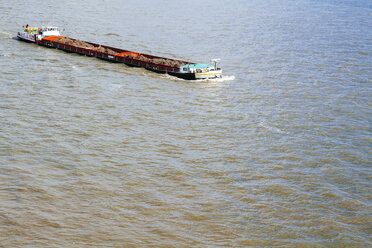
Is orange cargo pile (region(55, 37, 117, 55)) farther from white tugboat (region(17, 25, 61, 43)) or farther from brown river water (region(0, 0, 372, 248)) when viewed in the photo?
white tugboat (region(17, 25, 61, 43))

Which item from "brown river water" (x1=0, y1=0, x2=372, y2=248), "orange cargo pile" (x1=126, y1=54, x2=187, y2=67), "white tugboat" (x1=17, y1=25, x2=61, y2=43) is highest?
"white tugboat" (x1=17, y1=25, x2=61, y2=43)

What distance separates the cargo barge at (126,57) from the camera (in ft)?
165

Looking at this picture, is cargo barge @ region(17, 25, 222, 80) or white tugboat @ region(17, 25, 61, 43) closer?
cargo barge @ region(17, 25, 222, 80)

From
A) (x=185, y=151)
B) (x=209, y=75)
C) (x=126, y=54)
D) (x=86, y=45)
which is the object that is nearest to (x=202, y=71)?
(x=209, y=75)

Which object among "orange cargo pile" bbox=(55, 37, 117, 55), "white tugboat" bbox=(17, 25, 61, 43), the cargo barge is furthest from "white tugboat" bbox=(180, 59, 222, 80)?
"white tugboat" bbox=(17, 25, 61, 43)

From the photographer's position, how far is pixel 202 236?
71.6ft

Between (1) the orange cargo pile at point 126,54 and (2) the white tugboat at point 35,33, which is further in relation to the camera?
(2) the white tugboat at point 35,33

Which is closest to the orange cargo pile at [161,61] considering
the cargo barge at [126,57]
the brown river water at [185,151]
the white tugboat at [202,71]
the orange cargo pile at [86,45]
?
the cargo barge at [126,57]

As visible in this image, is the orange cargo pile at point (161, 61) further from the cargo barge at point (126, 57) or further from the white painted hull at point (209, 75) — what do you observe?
the white painted hull at point (209, 75)

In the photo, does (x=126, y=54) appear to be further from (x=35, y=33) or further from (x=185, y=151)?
(x=185, y=151)

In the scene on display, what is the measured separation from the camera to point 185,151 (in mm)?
31297

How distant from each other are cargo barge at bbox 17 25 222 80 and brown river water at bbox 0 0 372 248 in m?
1.32

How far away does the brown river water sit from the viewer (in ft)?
73.6

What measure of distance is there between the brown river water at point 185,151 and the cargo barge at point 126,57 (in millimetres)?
1315
